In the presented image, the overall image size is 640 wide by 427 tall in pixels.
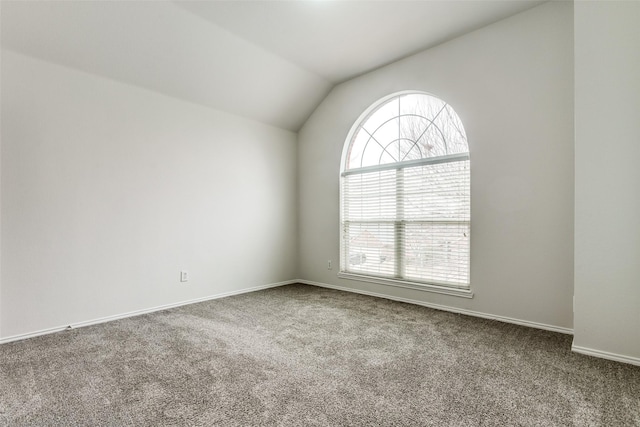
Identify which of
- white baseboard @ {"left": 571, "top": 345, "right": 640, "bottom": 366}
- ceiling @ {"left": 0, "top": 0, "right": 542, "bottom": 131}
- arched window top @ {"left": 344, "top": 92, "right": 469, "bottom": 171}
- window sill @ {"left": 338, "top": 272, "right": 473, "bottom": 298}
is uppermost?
ceiling @ {"left": 0, "top": 0, "right": 542, "bottom": 131}

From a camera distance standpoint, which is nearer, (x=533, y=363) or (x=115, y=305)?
(x=533, y=363)

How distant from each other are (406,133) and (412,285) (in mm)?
1880

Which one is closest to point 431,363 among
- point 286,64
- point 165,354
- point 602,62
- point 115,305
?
point 165,354

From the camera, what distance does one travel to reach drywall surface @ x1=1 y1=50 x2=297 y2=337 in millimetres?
2678

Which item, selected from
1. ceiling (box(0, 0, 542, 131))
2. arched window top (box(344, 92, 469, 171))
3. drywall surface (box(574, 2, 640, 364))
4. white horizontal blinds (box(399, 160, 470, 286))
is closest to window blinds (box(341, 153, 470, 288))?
white horizontal blinds (box(399, 160, 470, 286))

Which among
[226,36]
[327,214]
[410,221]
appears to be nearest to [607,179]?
[410,221]

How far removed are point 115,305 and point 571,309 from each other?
4.29 meters

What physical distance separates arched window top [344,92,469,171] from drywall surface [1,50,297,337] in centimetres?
151

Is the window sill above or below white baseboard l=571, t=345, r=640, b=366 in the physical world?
above

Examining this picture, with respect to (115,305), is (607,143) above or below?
above

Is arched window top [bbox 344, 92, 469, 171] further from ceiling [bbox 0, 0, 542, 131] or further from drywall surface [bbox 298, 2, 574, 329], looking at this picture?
ceiling [bbox 0, 0, 542, 131]

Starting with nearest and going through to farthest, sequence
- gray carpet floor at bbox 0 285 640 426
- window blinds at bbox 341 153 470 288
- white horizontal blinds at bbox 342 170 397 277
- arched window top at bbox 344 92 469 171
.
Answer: gray carpet floor at bbox 0 285 640 426
window blinds at bbox 341 153 470 288
arched window top at bbox 344 92 469 171
white horizontal blinds at bbox 342 170 397 277

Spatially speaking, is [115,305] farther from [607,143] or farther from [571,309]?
[607,143]

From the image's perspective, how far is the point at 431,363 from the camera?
2.15m
